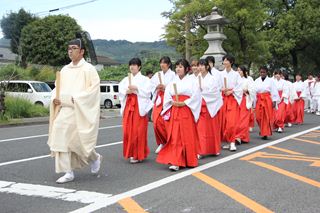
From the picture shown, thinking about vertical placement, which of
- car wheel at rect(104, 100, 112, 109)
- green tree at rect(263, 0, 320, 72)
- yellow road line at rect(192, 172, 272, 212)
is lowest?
car wheel at rect(104, 100, 112, 109)

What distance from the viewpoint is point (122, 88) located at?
26.1 ft

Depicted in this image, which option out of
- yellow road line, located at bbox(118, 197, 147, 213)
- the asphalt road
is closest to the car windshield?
the asphalt road

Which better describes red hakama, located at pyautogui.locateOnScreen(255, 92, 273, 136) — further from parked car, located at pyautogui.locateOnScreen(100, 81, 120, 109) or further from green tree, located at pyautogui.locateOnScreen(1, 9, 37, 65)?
green tree, located at pyautogui.locateOnScreen(1, 9, 37, 65)

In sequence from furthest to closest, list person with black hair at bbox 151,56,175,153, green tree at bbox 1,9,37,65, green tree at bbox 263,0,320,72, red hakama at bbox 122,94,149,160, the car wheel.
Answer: green tree at bbox 1,9,37,65
green tree at bbox 263,0,320,72
the car wheel
person with black hair at bbox 151,56,175,153
red hakama at bbox 122,94,149,160

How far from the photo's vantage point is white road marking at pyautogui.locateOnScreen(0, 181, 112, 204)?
5336mm

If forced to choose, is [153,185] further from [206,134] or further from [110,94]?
[110,94]

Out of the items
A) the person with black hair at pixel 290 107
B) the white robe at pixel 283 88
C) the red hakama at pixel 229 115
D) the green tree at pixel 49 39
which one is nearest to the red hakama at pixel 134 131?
the red hakama at pixel 229 115

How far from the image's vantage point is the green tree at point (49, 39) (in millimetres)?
38688

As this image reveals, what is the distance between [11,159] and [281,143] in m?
5.92

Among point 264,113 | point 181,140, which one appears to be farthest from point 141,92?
point 264,113

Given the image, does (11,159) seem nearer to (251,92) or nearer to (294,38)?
(251,92)

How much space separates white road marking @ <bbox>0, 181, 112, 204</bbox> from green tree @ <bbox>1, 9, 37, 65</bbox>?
50038 millimetres

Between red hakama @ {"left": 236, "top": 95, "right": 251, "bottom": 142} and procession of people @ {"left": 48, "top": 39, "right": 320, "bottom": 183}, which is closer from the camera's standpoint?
procession of people @ {"left": 48, "top": 39, "right": 320, "bottom": 183}

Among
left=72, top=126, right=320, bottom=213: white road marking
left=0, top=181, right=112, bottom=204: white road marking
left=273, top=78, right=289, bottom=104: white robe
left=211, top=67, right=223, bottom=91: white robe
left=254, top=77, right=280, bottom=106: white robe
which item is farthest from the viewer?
left=273, top=78, right=289, bottom=104: white robe
